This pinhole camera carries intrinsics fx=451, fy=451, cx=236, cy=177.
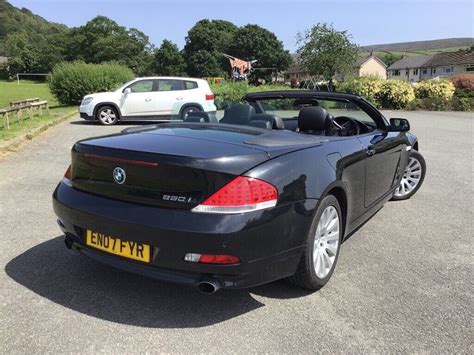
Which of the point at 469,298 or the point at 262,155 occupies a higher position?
the point at 262,155

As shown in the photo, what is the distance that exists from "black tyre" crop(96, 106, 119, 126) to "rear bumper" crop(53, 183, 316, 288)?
1244cm

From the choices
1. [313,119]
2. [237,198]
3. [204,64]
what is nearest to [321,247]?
[237,198]

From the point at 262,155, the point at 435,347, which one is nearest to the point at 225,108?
the point at 262,155

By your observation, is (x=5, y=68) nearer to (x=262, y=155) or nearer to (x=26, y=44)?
(x=26, y=44)

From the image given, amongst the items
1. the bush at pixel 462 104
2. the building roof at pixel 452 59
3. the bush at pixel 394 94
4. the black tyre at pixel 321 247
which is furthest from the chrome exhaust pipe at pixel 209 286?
the building roof at pixel 452 59

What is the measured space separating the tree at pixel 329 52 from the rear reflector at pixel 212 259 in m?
30.3

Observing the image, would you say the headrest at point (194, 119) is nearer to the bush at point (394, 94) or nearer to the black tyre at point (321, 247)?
the black tyre at point (321, 247)

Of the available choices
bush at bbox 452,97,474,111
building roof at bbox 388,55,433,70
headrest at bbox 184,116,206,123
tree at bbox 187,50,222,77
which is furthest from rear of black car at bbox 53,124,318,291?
building roof at bbox 388,55,433,70

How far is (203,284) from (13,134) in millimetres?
9301

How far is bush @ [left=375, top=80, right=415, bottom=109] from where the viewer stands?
24.8 m

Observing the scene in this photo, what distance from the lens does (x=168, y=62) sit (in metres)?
99.6

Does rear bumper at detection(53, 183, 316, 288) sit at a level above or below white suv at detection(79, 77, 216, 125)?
below

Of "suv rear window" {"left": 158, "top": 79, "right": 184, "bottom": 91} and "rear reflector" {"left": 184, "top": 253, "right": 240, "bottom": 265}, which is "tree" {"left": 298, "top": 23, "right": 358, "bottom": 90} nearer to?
"suv rear window" {"left": 158, "top": 79, "right": 184, "bottom": 91}

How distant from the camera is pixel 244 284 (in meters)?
2.73
